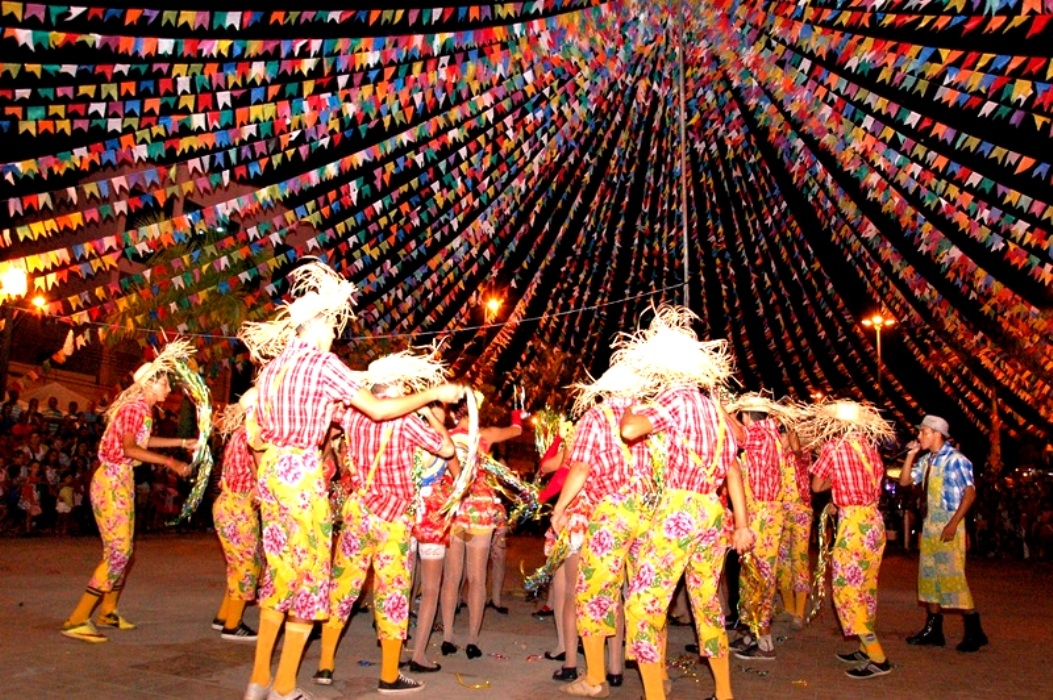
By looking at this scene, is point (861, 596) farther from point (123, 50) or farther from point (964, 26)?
point (123, 50)

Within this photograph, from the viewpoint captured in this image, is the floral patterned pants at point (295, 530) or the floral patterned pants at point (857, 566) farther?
the floral patterned pants at point (857, 566)

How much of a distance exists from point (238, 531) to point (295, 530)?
237 cm

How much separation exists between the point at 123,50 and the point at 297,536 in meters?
3.73

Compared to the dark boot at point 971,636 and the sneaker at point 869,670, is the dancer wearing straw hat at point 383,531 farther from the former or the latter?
the dark boot at point 971,636

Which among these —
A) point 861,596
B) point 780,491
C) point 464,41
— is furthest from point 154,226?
point 861,596

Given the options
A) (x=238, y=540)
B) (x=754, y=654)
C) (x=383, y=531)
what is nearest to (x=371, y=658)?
(x=238, y=540)

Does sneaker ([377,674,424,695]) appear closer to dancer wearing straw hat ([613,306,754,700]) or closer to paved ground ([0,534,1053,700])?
paved ground ([0,534,1053,700])

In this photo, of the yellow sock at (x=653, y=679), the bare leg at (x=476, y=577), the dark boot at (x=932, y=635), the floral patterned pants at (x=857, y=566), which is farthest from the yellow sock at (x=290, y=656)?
the dark boot at (x=932, y=635)

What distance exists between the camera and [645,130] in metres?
10.5

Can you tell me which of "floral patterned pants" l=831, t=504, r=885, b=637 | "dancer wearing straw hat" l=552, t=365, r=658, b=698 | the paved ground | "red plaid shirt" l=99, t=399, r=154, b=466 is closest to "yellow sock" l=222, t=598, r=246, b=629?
the paved ground

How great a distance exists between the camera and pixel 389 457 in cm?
539

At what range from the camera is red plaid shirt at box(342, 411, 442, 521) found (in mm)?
5320

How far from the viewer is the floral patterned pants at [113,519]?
626 cm

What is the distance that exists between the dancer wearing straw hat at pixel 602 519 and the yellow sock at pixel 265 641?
176 cm
